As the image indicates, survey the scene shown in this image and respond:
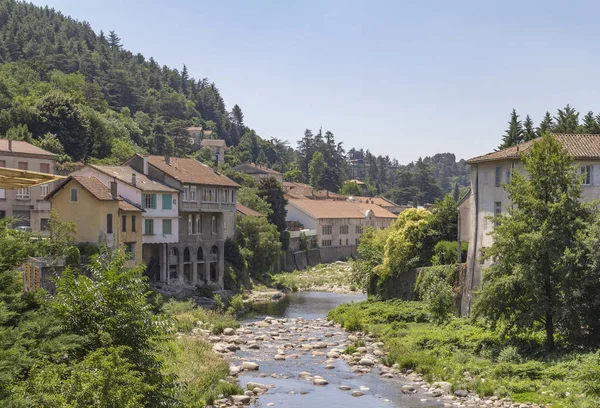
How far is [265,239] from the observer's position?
253 feet

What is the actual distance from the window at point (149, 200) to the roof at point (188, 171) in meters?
3.96

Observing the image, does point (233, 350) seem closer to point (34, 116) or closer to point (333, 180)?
point (34, 116)

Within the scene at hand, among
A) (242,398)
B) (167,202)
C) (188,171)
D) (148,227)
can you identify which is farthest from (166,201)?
(242,398)

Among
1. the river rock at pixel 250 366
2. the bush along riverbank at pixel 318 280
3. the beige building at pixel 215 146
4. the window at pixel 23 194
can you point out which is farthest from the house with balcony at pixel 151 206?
the beige building at pixel 215 146

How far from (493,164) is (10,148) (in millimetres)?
36794

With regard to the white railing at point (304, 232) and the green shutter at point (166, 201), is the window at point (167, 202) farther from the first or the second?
the white railing at point (304, 232)

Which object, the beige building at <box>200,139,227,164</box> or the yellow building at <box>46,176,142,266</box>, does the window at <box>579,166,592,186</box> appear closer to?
→ the yellow building at <box>46,176,142,266</box>

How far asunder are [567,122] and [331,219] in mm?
52043

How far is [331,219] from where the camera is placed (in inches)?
4257

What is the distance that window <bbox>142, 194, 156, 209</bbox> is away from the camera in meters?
56.7

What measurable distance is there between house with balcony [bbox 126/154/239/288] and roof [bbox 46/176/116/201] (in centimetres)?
989

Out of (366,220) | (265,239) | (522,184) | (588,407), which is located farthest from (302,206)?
(588,407)

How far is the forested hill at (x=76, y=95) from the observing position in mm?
90875

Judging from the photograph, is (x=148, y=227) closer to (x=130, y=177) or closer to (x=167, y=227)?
(x=167, y=227)
